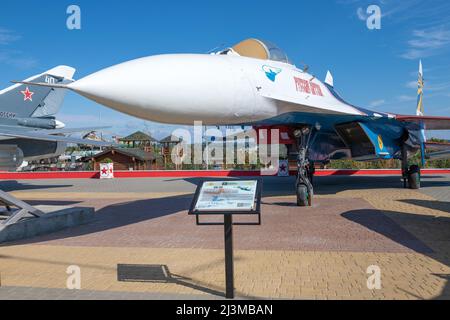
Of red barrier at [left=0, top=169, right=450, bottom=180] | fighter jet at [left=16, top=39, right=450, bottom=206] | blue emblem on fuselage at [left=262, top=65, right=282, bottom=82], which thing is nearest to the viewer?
fighter jet at [left=16, top=39, right=450, bottom=206]

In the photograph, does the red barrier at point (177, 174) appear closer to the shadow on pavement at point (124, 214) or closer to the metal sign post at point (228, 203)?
the shadow on pavement at point (124, 214)

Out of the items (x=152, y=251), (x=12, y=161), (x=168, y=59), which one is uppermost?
(x=168, y=59)

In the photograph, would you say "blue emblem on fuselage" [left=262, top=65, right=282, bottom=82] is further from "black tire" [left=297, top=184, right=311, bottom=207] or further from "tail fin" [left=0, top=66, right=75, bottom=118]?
"tail fin" [left=0, top=66, right=75, bottom=118]

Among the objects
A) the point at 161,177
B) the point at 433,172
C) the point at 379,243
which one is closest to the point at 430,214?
the point at 379,243

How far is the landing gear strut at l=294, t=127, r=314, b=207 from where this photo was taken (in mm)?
10492

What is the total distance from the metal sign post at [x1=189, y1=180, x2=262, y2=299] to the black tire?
20.2 ft

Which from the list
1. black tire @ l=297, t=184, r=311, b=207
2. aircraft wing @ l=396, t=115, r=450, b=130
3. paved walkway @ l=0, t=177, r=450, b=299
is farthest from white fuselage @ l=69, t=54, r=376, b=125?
aircraft wing @ l=396, t=115, r=450, b=130

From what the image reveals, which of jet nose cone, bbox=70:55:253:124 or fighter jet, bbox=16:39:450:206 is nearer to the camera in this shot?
jet nose cone, bbox=70:55:253:124

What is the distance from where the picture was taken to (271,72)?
805cm

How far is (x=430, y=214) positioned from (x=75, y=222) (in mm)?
8352

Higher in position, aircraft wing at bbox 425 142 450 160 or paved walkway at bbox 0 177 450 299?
aircraft wing at bbox 425 142 450 160

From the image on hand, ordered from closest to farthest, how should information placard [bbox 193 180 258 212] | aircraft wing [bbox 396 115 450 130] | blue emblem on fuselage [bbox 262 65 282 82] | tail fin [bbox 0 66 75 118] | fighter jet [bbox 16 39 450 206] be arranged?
information placard [bbox 193 180 258 212] < fighter jet [bbox 16 39 450 206] < blue emblem on fuselage [bbox 262 65 282 82] < aircraft wing [bbox 396 115 450 130] < tail fin [bbox 0 66 75 118]
